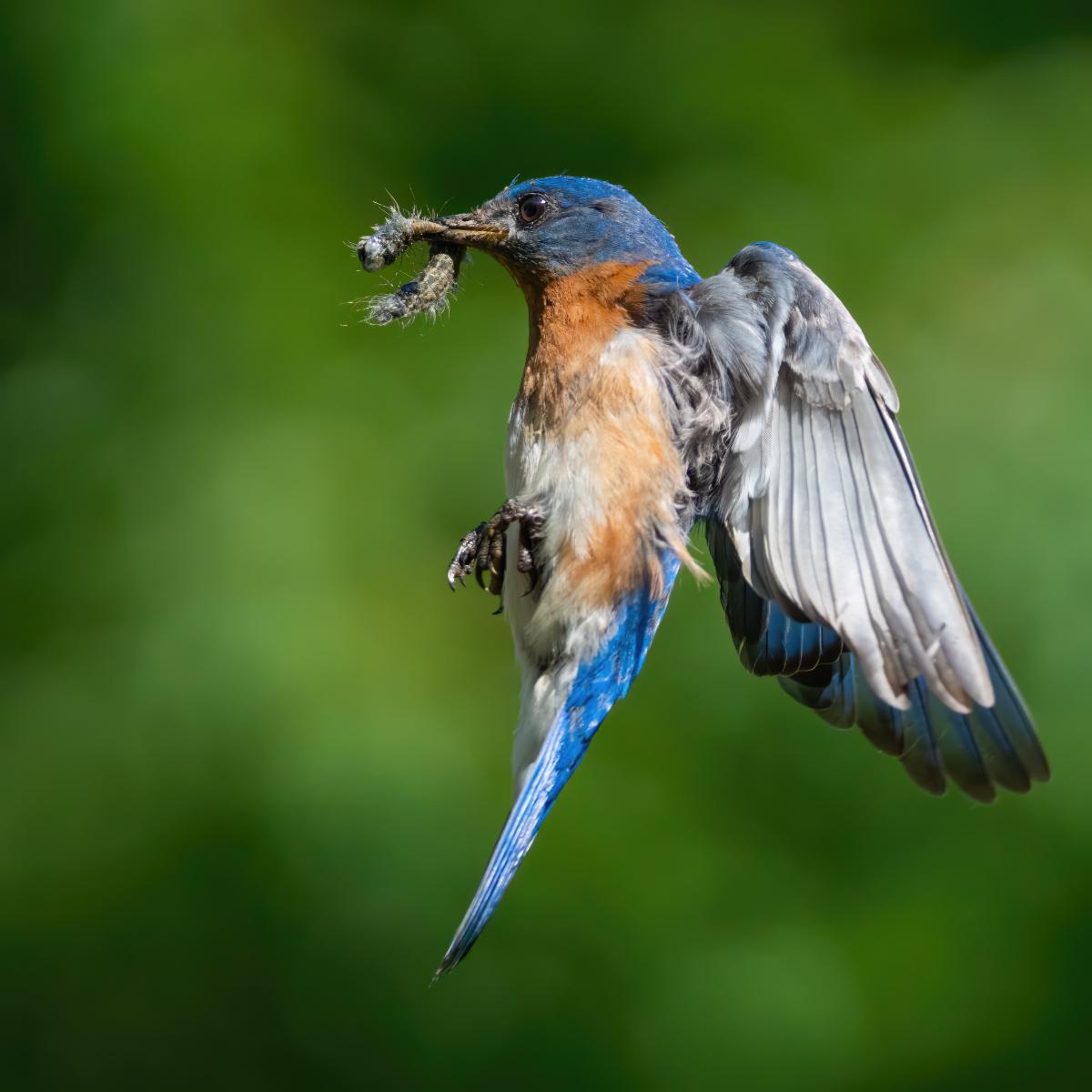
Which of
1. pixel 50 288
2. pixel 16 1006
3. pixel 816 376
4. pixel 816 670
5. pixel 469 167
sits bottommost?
pixel 16 1006

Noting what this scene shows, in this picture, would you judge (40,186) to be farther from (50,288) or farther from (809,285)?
(809,285)

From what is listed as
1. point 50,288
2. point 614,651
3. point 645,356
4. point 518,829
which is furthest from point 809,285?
point 50,288

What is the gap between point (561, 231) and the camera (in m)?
2.74

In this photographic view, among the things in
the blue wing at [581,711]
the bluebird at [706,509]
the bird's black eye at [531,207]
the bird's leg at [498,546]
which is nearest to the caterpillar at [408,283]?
the bluebird at [706,509]

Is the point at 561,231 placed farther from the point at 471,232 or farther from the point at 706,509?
the point at 706,509

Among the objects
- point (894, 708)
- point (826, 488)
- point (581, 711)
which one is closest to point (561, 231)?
point (826, 488)

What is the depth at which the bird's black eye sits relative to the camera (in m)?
2.77

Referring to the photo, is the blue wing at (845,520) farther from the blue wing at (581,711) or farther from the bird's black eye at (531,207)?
the bird's black eye at (531,207)

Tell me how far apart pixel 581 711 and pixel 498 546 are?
300 mm

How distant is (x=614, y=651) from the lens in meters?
2.51

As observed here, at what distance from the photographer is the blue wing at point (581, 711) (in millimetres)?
2379

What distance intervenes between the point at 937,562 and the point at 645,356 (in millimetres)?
607

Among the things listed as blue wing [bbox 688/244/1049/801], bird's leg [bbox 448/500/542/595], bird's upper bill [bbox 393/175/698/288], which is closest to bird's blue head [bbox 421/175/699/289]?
bird's upper bill [bbox 393/175/698/288]

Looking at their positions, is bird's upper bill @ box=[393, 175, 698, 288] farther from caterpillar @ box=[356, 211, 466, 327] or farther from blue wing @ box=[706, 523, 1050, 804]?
blue wing @ box=[706, 523, 1050, 804]
